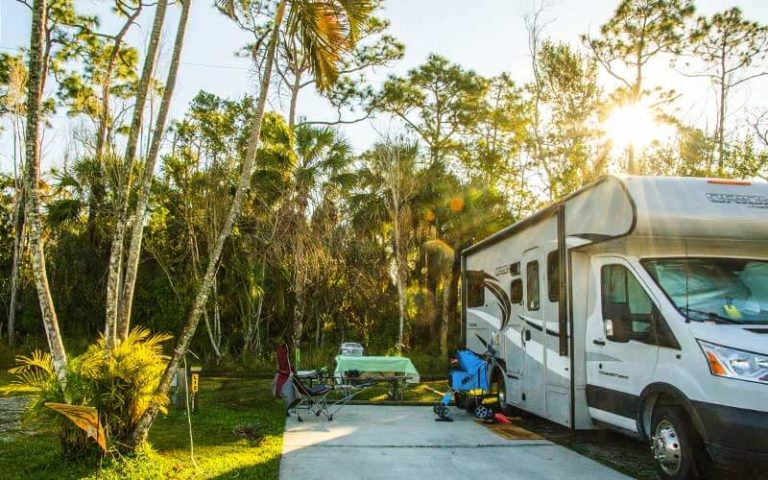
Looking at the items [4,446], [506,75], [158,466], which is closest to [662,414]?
[158,466]

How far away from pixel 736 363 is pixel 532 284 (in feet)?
12.2

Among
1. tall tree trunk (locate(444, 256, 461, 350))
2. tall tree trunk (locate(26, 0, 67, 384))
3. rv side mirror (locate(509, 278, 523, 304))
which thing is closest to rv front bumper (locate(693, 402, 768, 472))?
rv side mirror (locate(509, 278, 523, 304))

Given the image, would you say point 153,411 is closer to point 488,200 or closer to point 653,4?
point 488,200

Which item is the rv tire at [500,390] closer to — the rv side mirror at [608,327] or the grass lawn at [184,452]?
the rv side mirror at [608,327]

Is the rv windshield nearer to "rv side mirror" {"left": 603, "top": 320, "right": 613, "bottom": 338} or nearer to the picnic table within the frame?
"rv side mirror" {"left": 603, "top": 320, "right": 613, "bottom": 338}

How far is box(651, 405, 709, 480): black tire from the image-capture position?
5297mm

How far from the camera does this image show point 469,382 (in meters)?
9.85

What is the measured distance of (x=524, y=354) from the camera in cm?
873

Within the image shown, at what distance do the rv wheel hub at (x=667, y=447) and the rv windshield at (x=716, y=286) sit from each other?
1.05 metres

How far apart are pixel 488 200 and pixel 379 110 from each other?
6.58 metres

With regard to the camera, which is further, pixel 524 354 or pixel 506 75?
pixel 506 75

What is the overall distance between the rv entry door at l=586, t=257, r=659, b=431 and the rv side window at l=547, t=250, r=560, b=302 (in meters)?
0.60

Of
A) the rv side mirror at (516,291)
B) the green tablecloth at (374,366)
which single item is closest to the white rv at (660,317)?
the rv side mirror at (516,291)

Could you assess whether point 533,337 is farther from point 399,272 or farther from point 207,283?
point 399,272
